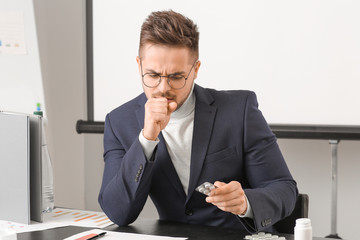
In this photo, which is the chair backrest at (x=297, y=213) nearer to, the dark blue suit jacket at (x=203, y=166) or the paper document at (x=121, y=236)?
the dark blue suit jacket at (x=203, y=166)

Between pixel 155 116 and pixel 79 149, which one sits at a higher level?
pixel 155 116

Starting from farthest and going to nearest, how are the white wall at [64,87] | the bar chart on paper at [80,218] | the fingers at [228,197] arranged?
the white wall at [64,87], the bar chart on paper at [80,218], the fingers at [228,197]

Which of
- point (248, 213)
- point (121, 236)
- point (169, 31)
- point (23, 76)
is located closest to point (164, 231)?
point (121, 236)

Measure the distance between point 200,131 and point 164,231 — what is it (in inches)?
14.6

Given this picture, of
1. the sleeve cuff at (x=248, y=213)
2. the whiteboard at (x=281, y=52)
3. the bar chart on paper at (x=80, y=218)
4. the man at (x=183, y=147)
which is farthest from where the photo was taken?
the whiteboard at (x=281, y=52)

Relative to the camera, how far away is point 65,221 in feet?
5.97

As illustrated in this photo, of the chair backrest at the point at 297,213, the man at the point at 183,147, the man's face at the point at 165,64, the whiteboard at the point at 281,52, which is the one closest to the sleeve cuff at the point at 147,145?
the man at the point at 183,147

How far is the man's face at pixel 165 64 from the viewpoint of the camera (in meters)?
1.54

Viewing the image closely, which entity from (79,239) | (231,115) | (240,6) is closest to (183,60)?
(231,115)

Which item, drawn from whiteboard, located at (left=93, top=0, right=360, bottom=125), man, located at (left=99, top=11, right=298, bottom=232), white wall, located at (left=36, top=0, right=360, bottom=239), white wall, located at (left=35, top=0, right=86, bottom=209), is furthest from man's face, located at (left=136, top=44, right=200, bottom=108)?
white wall, located at (left=35, top=0, right=86, bottom=209)

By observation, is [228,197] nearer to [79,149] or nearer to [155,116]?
[155,116]

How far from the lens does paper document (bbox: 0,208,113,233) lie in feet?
5.70

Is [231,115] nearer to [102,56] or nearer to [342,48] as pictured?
[342,48]

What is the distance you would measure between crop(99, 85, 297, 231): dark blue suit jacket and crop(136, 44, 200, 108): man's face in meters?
0.15
